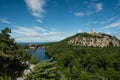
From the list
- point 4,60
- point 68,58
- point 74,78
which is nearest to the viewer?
point 4,60

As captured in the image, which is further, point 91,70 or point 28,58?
point 91,70

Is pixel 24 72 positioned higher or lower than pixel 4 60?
lower

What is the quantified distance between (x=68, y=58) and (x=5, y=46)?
164 ft

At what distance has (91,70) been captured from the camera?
202 feet

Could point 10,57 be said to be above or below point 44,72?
above

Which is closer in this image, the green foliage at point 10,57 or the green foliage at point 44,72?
the green foliage at point 44,72

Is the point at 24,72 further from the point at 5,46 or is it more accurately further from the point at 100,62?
the point at 100,62

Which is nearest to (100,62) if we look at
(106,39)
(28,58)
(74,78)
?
(74,78)

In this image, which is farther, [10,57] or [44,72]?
[10,57]

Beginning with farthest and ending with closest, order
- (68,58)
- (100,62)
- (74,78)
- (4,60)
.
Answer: (68,58) → (100,62) → (74,78) → (4,60)

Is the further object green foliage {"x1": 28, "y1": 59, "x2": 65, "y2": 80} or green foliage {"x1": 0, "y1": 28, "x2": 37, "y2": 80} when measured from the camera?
green foliage {"x1": 0, "y1": 28, "x2": 37, "y2": 80}

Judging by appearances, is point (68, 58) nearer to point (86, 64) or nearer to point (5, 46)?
point (86, 64)

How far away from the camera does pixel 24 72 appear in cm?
3281

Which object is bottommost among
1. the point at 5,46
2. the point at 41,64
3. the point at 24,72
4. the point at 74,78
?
the point at 74,78
